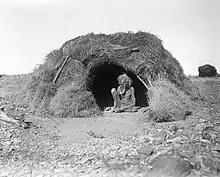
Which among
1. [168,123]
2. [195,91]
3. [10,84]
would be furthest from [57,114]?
[10,84]

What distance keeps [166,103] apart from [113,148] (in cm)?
274

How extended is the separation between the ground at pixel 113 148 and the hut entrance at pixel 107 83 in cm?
312

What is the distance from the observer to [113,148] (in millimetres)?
6457

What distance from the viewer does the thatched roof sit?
1009cm

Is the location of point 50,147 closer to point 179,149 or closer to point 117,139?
point 117,139

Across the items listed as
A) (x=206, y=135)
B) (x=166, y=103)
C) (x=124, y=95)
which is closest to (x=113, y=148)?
(x=206, y=135)

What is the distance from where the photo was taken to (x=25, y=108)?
10.3 meters

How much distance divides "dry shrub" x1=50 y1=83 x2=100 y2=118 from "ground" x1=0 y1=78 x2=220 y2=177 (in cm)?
60

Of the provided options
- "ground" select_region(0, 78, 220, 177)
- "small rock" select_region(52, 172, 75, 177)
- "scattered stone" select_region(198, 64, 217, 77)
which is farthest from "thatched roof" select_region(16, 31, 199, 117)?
"scattered stone" select_region(198, 64, 217, 77)

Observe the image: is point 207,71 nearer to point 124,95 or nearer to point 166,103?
point 124,95

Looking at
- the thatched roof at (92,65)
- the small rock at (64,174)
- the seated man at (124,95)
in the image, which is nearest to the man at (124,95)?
the seated man at (124,95)

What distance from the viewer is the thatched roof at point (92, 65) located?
10.1m

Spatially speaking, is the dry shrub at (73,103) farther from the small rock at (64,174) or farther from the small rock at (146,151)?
the small rock at (64,174)

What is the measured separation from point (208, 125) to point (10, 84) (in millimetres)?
10651
